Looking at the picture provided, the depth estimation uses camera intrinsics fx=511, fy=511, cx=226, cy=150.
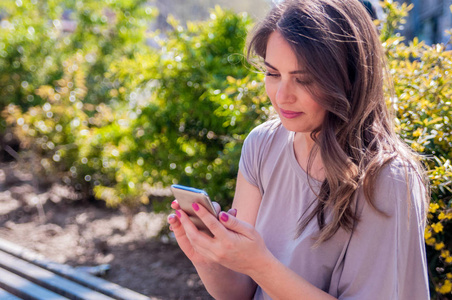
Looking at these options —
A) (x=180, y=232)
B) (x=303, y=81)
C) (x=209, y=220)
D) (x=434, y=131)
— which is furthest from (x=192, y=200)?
(x=434, y=131)

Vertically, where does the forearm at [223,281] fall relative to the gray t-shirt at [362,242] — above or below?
below

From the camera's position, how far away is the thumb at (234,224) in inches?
53.7

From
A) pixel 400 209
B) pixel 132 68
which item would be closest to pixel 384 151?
pixel 400 209

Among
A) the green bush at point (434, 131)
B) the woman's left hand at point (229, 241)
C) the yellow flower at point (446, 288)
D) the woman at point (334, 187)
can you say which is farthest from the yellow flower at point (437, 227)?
the woman's left hand at point (229, 241)

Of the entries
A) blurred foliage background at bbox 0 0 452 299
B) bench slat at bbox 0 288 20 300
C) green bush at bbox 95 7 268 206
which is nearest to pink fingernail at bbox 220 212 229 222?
blurred foliage background at bbox 0 0 452 299

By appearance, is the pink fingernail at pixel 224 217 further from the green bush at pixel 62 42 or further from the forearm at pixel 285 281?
the green bush at pixel 62 42

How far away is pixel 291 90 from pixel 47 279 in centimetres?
172

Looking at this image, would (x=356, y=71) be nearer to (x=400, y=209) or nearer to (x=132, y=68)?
(x=400, y=209)

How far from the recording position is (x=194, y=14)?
2698 cm

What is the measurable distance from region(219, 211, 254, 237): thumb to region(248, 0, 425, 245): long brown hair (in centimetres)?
23

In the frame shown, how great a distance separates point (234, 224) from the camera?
138 cm

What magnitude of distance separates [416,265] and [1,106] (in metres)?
5.81

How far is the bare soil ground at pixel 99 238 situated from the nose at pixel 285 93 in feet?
6.69

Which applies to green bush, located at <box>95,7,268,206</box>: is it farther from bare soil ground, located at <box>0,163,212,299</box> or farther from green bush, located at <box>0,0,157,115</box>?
green bush, located at <box>0,0,157,115</box>
